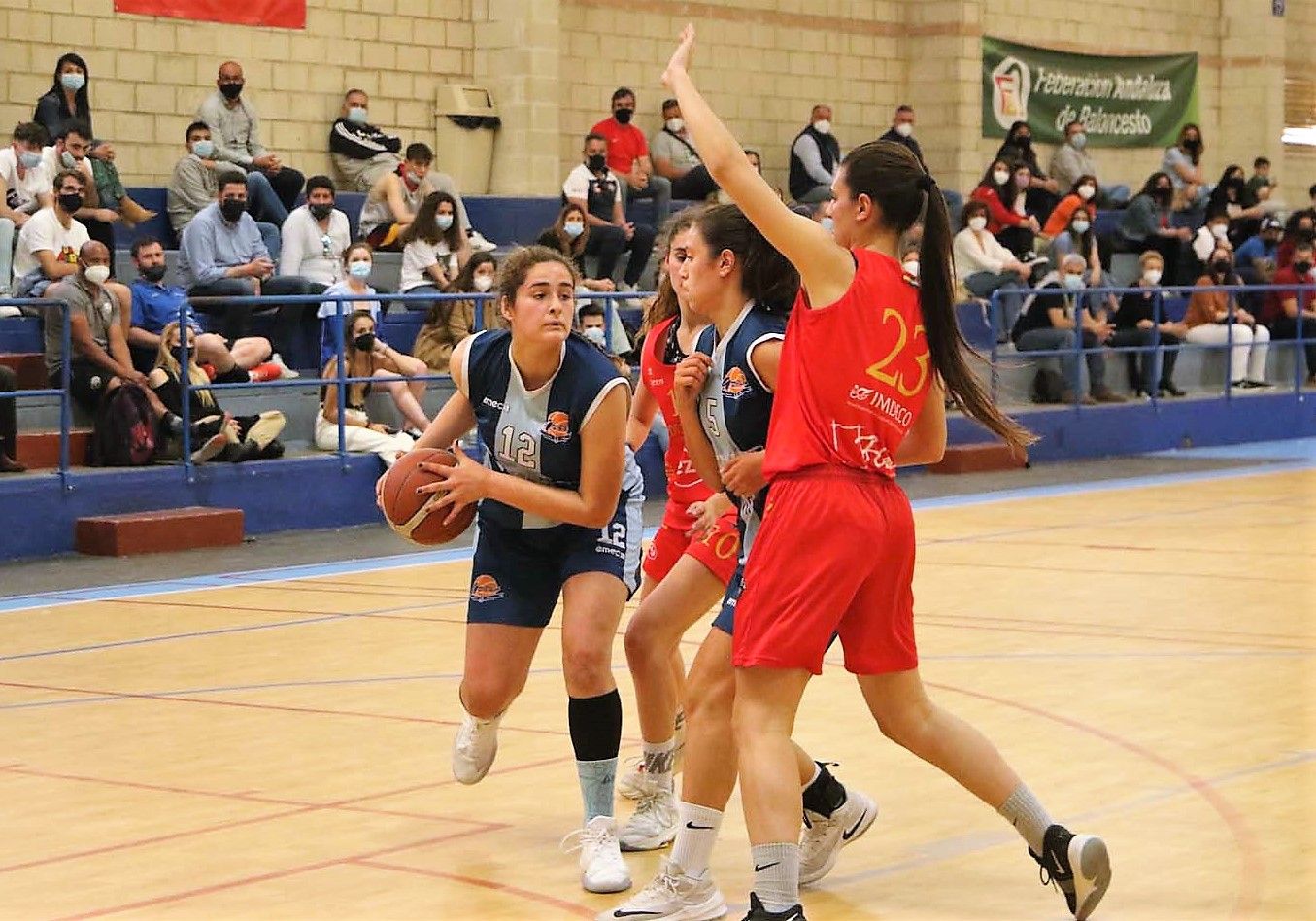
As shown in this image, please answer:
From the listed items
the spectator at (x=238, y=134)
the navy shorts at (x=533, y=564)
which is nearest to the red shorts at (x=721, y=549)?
the navy shorts at (x=533, y=564)

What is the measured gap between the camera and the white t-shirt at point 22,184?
44.8ft

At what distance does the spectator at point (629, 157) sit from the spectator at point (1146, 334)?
4279 millimetres

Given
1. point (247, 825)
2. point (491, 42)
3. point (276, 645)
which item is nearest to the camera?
point (247, 825)

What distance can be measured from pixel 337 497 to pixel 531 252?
7986mm

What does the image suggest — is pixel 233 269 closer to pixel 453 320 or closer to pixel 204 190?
pixel 204 190

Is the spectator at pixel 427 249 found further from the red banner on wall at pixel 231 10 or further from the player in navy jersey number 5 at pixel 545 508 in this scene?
the player in navy jersey number 5 at pixel 545 508

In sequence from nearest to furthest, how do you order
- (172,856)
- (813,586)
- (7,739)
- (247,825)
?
(813,586) < (172,856) < (247,825) < (7,739)

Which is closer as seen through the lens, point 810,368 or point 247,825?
point 810,368

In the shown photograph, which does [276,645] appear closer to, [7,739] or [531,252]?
[7,739]

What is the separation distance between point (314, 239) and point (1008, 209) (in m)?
8.29

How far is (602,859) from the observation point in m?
5.09

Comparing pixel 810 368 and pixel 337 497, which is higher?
pixel 810 368

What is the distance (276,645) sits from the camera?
28.8 feet

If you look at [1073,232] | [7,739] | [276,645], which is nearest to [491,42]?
[1073,232]
